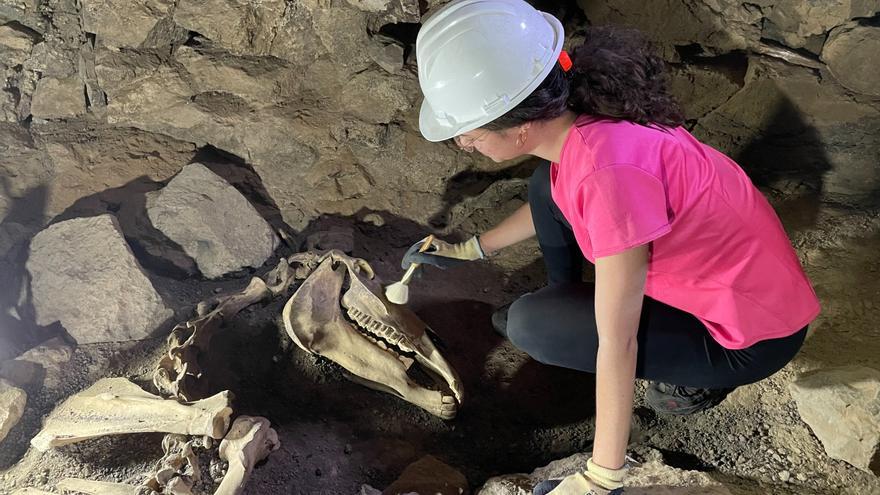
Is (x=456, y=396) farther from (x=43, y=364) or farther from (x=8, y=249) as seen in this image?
(x=8, y=249)

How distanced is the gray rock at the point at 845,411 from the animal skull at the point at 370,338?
3.93 ft

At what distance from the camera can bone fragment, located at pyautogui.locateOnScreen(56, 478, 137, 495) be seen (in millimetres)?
1835

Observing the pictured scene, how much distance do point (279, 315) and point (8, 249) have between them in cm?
134

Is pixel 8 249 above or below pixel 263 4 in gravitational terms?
below

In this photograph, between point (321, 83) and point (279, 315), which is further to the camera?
point (321, 83)

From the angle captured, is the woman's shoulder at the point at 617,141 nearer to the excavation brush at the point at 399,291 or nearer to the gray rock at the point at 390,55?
the excavation brush at the point at 399,291

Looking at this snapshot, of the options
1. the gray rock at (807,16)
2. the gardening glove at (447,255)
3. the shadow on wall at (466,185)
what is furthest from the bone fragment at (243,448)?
the gray rock at (807,16)

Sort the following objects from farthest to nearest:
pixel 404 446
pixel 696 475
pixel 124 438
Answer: pixel 404 446, pixel 124 438, pixel 696 475

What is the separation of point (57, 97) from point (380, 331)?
80.4 inches

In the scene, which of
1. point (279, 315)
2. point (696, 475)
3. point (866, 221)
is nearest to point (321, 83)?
point (279, 315)

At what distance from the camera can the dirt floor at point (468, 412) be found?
2.10 m

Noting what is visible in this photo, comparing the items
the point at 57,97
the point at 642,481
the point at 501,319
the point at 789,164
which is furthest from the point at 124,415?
the point at 789,164

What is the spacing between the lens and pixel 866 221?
2.79 metres

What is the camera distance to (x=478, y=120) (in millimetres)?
1615
